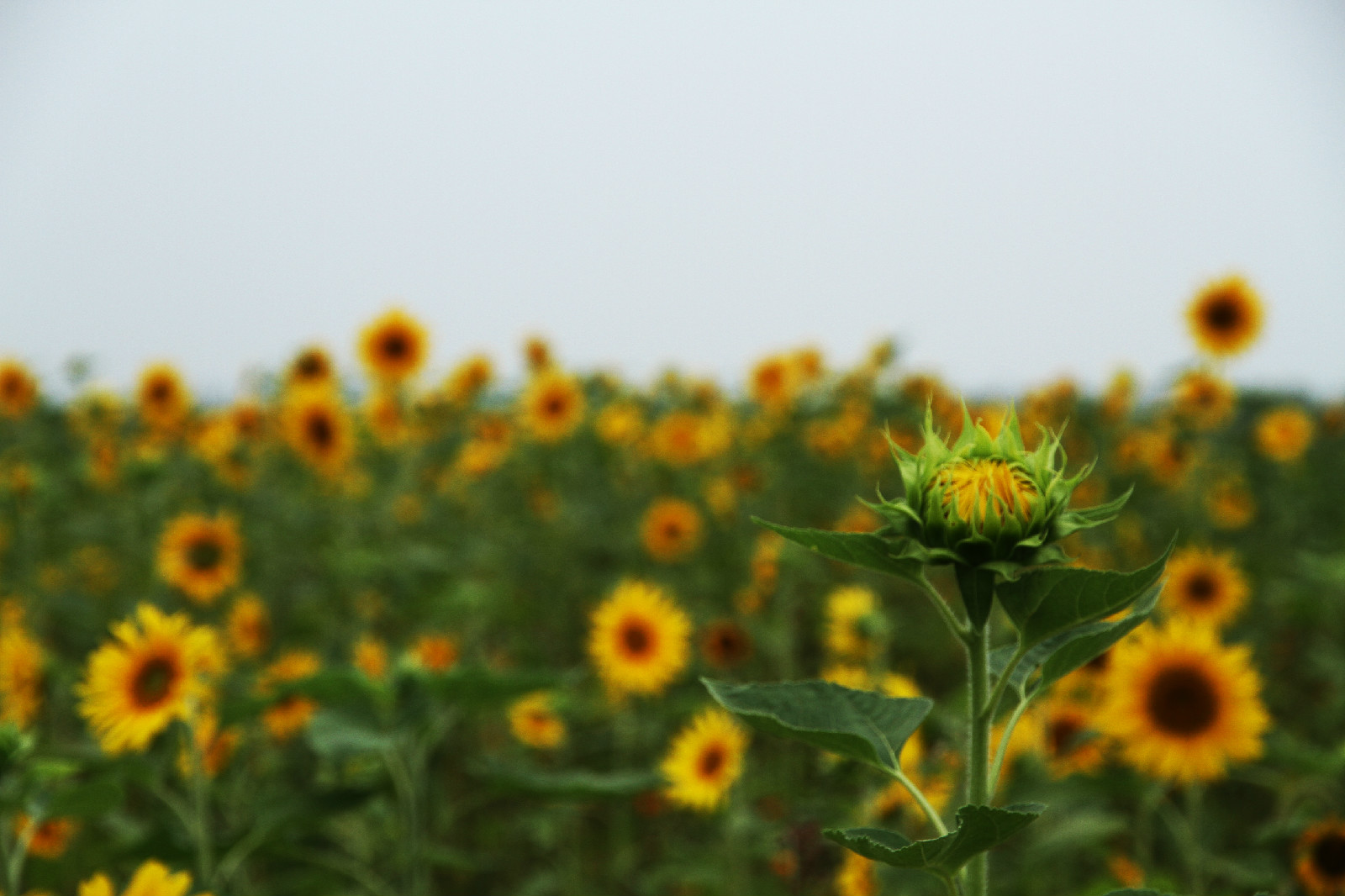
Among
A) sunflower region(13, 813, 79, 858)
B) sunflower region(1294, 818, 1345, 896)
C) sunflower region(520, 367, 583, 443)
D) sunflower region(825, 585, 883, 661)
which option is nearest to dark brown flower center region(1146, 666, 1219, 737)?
sunflower region(1294, 818, 1345, 896)

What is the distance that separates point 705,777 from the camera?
221 cm

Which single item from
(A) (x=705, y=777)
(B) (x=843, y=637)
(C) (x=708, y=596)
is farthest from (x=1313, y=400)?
(A) (x=705, y=777)

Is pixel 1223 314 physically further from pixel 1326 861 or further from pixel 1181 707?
pixel 1326 861

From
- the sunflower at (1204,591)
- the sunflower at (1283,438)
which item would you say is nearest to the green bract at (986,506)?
the sunflower at (1204,591)

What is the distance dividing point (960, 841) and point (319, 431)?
3.47m

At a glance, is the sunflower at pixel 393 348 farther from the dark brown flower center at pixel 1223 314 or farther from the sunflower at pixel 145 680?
the dark brown flower center at pixel 1223 314

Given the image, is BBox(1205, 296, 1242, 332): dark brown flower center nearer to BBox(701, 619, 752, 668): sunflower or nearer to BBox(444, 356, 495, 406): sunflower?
BBox(701, 619, 752, 668): sunflower

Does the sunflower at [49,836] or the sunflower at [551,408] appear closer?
the sunflower at [49,836]

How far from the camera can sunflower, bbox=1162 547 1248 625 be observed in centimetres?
274

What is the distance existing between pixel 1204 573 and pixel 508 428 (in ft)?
10.5

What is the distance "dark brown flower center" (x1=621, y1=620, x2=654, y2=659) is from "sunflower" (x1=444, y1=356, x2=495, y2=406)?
2418mm

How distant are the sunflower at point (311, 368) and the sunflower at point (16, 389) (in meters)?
1.02

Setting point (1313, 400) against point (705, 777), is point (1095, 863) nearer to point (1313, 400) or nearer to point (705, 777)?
point (705, 777)

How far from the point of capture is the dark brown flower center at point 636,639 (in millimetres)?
2715
